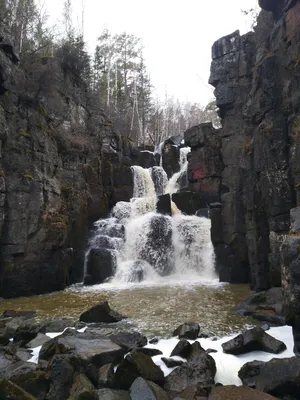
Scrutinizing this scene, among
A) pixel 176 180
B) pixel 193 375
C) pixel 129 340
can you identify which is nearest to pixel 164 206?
pixel 176 180

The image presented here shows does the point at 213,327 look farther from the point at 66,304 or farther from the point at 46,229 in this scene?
the point at 46,229

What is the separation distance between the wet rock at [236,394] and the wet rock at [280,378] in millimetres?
265

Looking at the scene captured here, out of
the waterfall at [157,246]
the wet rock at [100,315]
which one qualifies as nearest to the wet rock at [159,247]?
the waterfall at [157,246]

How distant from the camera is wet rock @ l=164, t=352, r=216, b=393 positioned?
4.82m

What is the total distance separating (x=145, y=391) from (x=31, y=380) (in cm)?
171

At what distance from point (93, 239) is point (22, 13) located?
1568cm

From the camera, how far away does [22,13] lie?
20.9m

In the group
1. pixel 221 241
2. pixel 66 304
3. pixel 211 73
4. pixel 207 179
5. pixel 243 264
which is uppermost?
pixel 211 73

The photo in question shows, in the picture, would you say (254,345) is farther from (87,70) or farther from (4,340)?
(87,70)

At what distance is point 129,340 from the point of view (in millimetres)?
6504

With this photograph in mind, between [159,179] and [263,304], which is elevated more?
[159,179]

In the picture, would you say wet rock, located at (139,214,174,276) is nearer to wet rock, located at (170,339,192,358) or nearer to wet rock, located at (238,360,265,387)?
wet rock, located at (170,339,192,358)

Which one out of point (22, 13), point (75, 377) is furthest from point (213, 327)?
point (22, 13)

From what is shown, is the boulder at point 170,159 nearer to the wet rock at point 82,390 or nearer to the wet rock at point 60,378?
the wet rock at point 60,378
